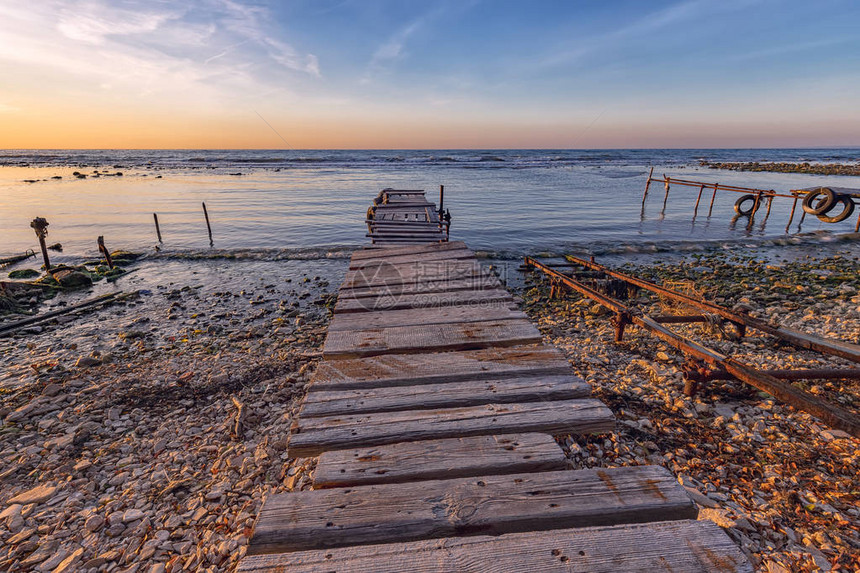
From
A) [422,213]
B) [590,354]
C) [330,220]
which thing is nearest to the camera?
[590,354]

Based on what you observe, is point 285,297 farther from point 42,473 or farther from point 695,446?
point 695,446

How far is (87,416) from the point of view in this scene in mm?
5605

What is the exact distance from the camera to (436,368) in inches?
142

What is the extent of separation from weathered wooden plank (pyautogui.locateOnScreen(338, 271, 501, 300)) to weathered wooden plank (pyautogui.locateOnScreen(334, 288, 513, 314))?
101 mm

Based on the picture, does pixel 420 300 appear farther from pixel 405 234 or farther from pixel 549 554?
pixel 405 234

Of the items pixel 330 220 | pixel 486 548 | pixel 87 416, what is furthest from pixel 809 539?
pixel 330 220

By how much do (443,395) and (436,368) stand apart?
416 mm

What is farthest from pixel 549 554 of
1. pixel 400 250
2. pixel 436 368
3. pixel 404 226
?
pixel 404 226

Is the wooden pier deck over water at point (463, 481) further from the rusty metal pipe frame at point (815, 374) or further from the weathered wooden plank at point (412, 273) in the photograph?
the rusty metal pipe frame at point (815, 374)

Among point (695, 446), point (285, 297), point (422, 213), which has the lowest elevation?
point (285, 297)

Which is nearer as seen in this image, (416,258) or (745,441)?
(745,441)

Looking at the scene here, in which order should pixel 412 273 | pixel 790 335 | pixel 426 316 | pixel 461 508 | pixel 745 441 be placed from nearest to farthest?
pixel 461 508 → pixel 745 441 → pixel 426 316 → pixel 790 335 → pixel 412 273

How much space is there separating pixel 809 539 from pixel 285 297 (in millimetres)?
11728

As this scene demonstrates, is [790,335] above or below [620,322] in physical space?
above
